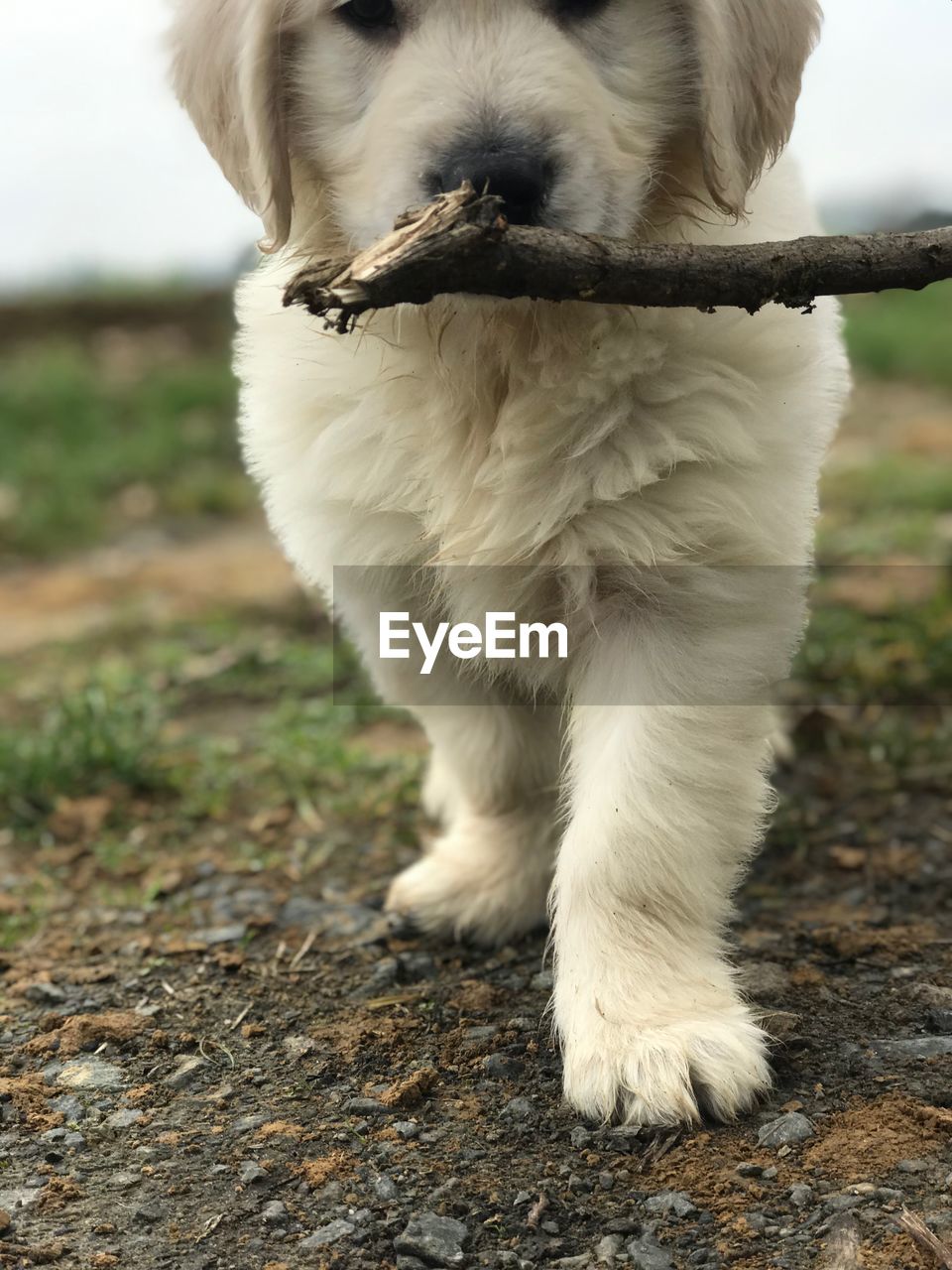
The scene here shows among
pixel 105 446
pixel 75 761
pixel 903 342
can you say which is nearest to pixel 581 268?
pixel 75 761

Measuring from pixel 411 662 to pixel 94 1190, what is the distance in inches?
47.5

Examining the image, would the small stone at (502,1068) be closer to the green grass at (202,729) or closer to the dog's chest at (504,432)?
the dog's chest at (504,432)

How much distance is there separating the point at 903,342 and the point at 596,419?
6.80 metres

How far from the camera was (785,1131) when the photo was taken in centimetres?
202

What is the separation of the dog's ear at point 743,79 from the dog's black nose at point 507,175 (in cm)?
44

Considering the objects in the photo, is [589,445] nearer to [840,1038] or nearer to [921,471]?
Result: [840,1038]

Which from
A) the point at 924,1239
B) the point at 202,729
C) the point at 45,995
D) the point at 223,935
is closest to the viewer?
the point at 924,1239

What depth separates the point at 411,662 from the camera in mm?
2900

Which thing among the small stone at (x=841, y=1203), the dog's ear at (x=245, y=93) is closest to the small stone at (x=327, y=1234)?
the small stone at (x=841, y=1203)

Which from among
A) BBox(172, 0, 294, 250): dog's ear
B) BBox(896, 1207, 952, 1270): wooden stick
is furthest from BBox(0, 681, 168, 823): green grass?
BBox(896, 1207, 952, 1270): wooden stick

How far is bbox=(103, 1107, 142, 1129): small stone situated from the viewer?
7.06ft

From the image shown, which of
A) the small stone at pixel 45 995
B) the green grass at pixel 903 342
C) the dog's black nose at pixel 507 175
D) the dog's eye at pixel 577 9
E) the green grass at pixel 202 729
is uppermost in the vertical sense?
the dog's eye at pixel 577 9

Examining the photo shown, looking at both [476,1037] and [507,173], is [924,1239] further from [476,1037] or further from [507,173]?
[507,173]

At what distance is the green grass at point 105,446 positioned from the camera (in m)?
6.62
